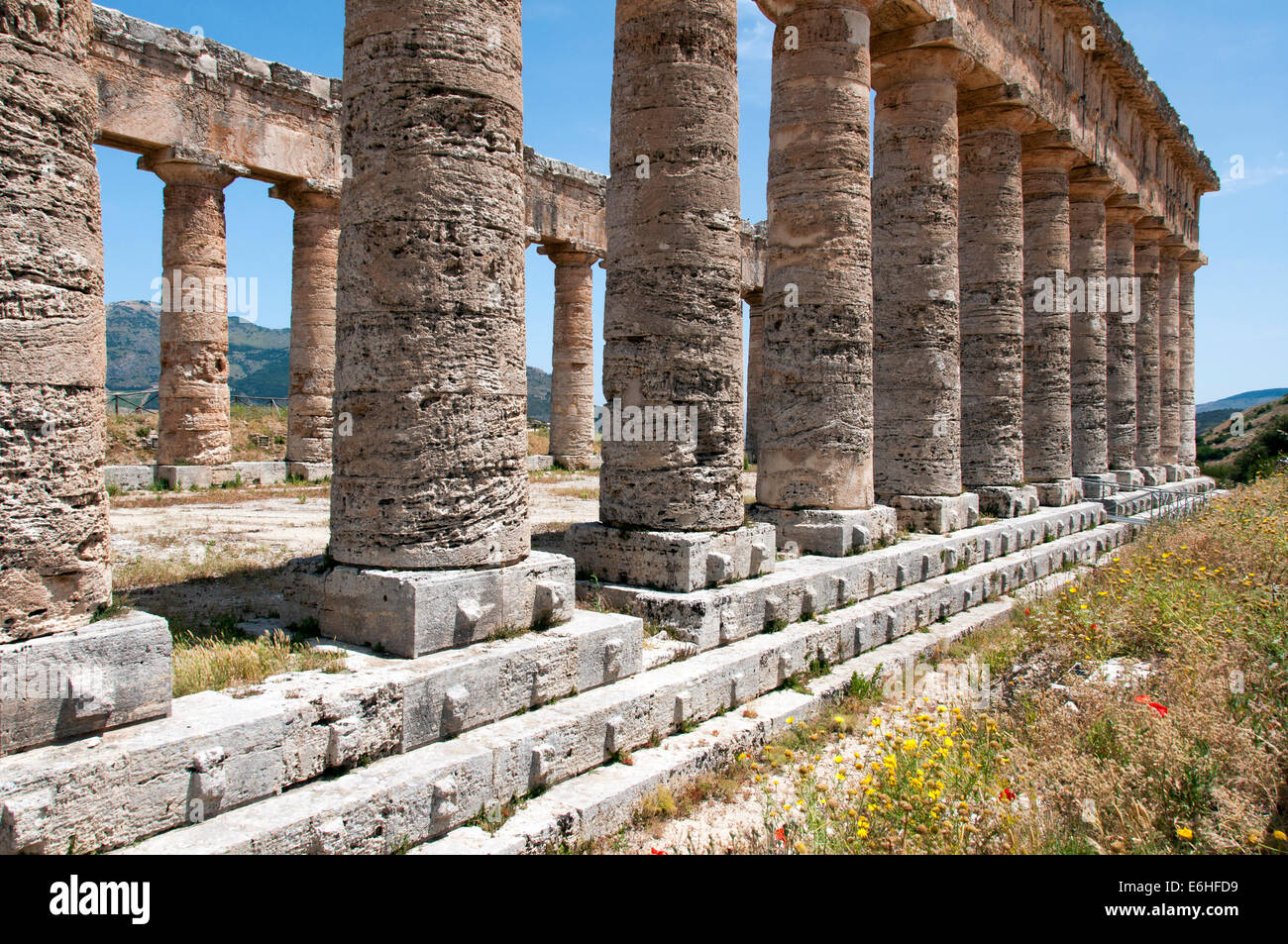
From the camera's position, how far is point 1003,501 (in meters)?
13.8

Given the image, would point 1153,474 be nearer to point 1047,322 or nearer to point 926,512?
point 1047,322

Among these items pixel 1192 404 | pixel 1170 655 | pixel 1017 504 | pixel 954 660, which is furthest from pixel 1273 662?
pixel 1192 404

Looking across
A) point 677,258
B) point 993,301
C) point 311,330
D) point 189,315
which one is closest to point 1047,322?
point 993,301

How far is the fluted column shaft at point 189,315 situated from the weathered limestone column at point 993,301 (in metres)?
13.3

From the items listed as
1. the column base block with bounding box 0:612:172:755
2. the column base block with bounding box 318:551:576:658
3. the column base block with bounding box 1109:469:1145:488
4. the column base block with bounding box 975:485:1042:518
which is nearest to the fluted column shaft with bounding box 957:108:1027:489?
the column base block with bounding box 975:485:1042:518

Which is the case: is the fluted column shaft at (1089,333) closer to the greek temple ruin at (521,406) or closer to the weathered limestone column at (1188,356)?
the greek temple ruin at (521,406)

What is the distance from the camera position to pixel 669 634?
22.9 feet

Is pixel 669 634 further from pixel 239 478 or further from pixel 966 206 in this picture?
pixel 239 478

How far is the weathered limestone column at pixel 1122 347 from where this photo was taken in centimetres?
2028

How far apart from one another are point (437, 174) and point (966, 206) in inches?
443

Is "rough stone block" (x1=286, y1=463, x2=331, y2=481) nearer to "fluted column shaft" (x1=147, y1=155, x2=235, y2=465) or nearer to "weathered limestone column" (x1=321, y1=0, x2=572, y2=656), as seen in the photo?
"fluted column shaft" (x1=147, y1=155, x2=235, y2=465)

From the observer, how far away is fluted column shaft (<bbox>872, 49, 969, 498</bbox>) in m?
11.8

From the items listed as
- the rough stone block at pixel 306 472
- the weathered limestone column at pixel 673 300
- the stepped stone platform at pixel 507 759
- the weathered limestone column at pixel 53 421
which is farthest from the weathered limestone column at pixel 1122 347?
the weathered limestone column at pixel 53 421

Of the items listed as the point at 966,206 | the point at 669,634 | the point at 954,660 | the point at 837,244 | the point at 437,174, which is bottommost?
the point at 954,660
